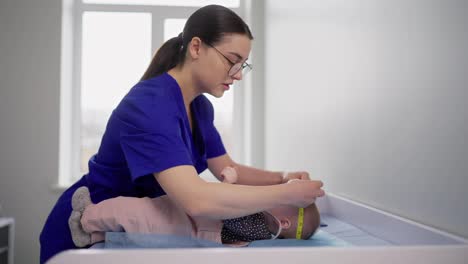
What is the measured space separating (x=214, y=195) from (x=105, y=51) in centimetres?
315

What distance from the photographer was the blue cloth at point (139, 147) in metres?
1.01

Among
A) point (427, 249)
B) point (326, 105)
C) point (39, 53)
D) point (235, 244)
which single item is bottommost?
point (235, 244)

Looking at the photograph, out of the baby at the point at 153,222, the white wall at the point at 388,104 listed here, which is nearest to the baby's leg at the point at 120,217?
the baby at the point at 153,222

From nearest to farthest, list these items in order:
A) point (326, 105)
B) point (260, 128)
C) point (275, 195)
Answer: point (275, 195)
point (326, 105)
point (260, 128)

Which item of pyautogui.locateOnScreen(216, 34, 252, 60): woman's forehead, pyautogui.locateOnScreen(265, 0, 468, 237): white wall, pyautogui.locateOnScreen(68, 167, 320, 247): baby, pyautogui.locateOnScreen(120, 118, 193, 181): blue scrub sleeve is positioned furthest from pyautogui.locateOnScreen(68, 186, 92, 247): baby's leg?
pyautogui.locateOnScreen(265, 0, 468, 237): white wall

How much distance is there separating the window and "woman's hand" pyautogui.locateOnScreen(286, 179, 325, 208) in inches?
116

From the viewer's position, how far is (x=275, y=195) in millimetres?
980

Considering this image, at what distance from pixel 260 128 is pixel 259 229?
8.04 ft

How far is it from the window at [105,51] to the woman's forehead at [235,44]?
2.66m

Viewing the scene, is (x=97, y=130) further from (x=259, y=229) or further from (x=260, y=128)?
Answer: (x=259, y=229)

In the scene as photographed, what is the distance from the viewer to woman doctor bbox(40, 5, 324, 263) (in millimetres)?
963

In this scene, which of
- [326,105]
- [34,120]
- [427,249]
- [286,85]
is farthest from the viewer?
[34,120]

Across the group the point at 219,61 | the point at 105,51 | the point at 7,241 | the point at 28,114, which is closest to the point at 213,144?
the point at 219,61

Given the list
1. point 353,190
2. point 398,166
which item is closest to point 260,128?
point 353,190
